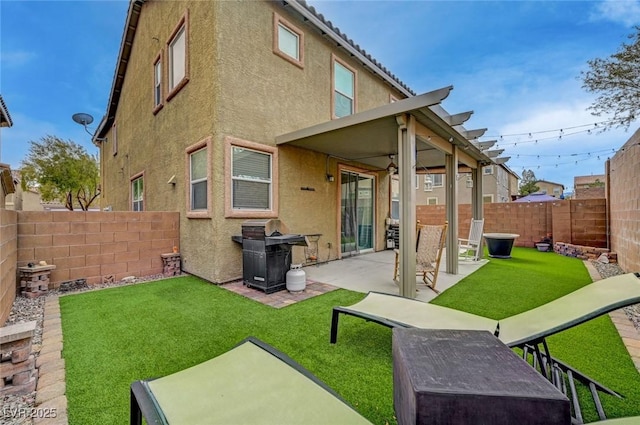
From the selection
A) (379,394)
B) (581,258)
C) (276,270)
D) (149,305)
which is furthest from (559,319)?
(581,258)

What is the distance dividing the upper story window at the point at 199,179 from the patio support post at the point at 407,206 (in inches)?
150

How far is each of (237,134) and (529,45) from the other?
36.0 feet

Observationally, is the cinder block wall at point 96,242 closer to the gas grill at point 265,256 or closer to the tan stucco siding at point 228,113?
the tan stucco siding at point 228,113

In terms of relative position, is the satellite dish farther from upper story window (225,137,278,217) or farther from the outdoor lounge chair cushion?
the outdoor lounge chair cushion

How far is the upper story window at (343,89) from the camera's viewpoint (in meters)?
8.48

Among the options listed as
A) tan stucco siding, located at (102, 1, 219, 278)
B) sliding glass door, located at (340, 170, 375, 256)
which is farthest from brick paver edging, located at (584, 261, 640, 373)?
tan stucco siding, located at (102, 1, 219, 278)

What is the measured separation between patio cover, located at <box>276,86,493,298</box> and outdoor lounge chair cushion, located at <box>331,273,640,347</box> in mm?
1734

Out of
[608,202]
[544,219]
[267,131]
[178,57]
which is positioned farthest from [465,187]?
[178,57]

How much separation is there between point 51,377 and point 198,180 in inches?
175

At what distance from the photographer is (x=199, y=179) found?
247 inches

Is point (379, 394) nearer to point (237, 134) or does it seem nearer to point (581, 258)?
point (237, 134)

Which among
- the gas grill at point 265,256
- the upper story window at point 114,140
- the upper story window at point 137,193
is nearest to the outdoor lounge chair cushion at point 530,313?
the gas grill at point 265,256

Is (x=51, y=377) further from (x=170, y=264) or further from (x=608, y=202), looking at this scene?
(x=608, y=202)

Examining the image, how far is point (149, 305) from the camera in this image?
4.42 metres
